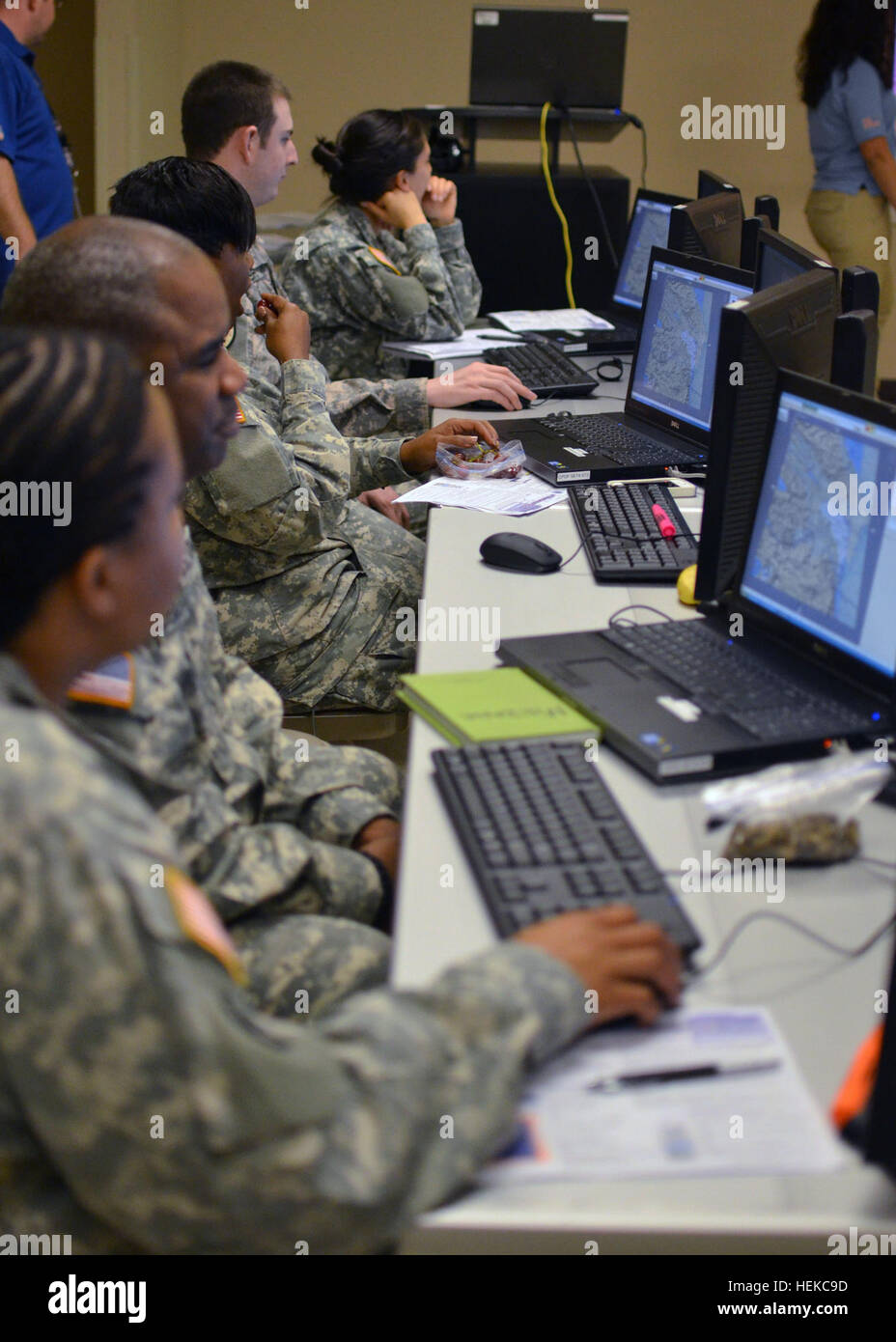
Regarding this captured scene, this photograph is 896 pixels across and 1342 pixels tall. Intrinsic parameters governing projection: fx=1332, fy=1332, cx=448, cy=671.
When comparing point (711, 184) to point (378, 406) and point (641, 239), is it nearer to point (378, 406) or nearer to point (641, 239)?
point (641, 239)

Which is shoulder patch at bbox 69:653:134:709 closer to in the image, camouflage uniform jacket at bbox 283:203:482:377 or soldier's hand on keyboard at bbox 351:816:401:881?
soldier's hand on keyboard at bbox 351:816:401:881

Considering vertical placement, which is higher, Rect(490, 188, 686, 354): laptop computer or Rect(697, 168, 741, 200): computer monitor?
Rect(697, 168, 741, 200): computer monitor

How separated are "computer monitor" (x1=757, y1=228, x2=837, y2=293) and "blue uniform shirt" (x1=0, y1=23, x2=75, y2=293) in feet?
6.22

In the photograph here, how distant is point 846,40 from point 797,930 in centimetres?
410

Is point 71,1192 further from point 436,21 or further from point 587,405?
point 436,21

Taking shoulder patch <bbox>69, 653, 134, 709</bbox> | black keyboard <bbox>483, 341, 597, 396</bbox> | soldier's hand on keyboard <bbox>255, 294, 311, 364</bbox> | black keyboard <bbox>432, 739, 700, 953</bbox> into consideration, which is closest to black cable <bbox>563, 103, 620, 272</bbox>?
black keyboard <bbox>483, 341, 597, 396</bbox>

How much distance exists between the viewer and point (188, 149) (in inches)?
113

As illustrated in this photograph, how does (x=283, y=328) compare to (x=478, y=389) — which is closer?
(x=283, y=328)

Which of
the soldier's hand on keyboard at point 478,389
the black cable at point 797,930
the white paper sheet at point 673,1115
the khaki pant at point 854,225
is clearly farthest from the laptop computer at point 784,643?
the khaki pant at point 854,225

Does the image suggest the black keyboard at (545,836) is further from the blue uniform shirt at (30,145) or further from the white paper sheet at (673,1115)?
the blue uniform shirt at (30,145)

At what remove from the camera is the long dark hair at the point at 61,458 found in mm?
776

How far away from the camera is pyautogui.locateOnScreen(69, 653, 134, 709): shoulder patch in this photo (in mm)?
1067

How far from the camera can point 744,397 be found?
1.51m

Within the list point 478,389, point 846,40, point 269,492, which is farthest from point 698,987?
point 846,40
